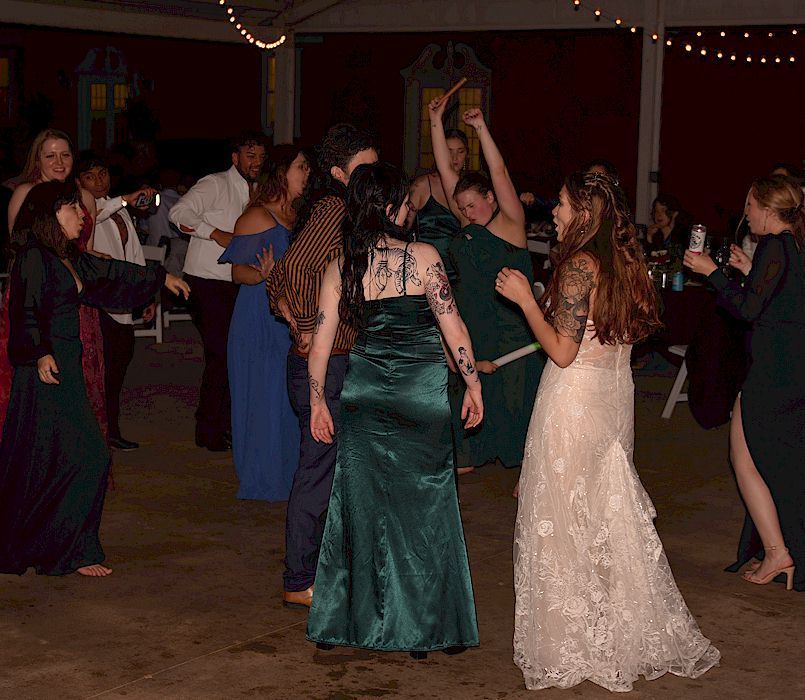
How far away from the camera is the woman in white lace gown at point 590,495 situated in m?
A: 3.97

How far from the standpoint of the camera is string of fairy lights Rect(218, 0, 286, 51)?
51.1 feet

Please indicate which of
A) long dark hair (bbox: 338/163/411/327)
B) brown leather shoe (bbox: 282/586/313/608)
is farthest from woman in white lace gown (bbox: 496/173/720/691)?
brown leather shoe (bbox: 282/586/313/608)

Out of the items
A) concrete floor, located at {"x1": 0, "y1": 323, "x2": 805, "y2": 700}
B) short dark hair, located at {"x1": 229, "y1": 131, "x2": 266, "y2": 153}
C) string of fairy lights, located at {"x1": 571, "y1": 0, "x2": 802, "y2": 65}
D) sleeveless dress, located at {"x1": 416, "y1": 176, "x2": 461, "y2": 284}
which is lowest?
concrete floor, located at {"x1": 0, "y1": 323, "x2": 805, "y2": 700}

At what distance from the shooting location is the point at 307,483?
459 cm

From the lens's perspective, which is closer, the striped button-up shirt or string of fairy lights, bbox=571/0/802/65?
the striped button-up shirt

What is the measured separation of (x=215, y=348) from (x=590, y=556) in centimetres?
355

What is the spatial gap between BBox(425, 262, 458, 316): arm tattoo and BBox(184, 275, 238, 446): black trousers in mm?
3265

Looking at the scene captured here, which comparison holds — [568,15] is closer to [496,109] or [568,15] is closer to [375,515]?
[496,109]

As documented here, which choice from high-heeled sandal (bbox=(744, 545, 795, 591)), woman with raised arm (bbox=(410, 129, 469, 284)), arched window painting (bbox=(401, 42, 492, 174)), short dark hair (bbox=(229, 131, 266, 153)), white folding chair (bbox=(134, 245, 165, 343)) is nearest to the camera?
high-heeled sandal (bbox=(744, 545, 795, 591))

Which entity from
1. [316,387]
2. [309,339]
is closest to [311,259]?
[309,339]

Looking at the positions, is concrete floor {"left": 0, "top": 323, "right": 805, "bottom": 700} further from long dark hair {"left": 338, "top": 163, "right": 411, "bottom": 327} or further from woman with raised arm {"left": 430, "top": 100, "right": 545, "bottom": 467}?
long dark hair {"left": 338, "top": 163, "right": 411, "bottom": 327}

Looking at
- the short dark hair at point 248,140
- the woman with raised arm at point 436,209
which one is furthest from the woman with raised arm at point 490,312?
the short dark hair at point 248,140

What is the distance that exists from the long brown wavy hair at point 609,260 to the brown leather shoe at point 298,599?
4.61 feet

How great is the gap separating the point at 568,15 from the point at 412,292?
40.4ft
